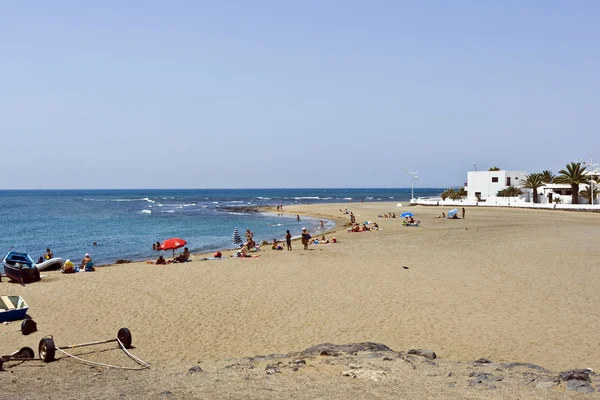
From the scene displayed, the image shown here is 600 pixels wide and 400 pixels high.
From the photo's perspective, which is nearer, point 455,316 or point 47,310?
point 455,316

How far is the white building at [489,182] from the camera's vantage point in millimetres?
75250

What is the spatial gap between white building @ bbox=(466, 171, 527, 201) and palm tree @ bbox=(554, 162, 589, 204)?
1346 cm

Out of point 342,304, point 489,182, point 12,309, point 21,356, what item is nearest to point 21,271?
point 12,309

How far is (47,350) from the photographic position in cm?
1062

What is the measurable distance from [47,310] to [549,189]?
65.4 meters

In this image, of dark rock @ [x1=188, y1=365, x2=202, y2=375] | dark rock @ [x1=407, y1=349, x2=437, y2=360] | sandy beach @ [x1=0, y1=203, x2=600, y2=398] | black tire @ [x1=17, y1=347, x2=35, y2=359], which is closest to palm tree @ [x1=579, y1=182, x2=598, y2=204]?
sandy beach @ [x1=0, y1=203, x2=600, y2=398]

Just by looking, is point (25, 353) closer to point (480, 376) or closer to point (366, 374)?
point (366, 374)

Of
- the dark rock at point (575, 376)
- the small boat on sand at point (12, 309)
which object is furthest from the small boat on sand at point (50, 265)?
the dark rock at point (575, 376)

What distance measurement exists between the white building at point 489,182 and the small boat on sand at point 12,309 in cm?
6848

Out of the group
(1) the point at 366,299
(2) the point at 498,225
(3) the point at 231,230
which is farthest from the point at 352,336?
(3) the point at 231,230

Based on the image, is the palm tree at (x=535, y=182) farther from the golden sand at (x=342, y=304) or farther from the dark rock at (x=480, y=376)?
the dark rock at (x=480, y=376)

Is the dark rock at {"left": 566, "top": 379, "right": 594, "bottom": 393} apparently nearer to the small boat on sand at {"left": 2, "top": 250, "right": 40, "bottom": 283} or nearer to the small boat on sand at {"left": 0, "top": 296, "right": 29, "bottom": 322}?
the small boat on sand at {"left": 0, "top": 296, "right": 29, "bottom": 322}

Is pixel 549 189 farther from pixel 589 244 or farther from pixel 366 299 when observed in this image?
pixel 366 299

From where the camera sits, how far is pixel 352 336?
12.6 metres
